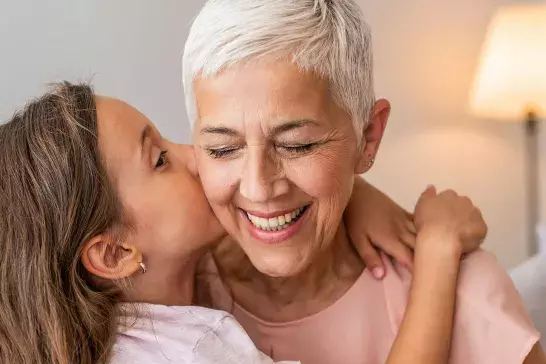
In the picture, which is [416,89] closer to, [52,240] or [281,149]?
[281,149]

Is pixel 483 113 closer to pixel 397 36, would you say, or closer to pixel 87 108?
pixel 397 36

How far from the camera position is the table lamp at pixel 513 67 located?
2.82 meters

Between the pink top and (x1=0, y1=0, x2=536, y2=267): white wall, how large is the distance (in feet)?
3.97

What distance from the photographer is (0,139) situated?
4.39ft

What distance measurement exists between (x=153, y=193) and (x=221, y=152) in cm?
16

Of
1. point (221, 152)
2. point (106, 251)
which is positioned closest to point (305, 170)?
point (221, 152)

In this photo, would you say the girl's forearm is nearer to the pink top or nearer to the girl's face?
the pink top

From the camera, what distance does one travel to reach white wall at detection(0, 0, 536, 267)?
256cm

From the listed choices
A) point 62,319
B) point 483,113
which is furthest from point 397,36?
point 62,319

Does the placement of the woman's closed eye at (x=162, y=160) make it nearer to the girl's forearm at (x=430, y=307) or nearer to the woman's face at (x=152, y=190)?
the woman's face at (x=152, y=190)

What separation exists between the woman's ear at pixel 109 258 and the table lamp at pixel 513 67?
203 cm

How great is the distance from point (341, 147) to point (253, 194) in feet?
0.66

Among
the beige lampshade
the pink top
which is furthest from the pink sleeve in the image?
the beige lampshade

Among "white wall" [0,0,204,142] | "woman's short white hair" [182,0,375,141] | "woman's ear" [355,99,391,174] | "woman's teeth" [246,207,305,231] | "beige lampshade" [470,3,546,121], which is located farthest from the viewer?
"beige lampshade" [470,3,546,121]
